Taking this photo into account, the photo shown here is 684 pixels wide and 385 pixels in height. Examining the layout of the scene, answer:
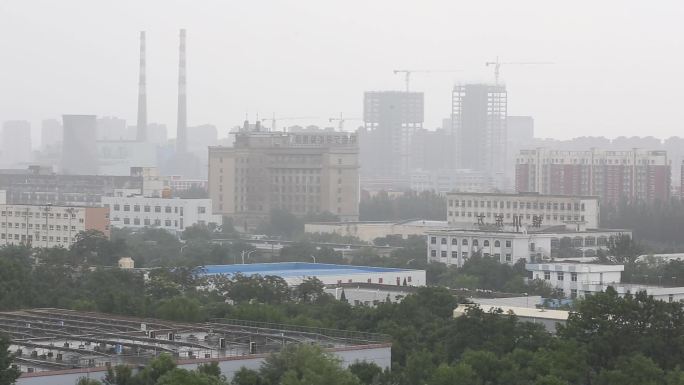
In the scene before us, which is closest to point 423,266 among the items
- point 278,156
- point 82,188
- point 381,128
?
point 278,156

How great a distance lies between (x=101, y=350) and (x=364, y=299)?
33.9 feet

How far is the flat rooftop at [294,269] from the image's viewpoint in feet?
98.3

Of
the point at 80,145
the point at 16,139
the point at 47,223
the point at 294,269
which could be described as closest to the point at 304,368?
the point at 294,269

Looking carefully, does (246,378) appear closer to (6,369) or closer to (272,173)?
(6,369)

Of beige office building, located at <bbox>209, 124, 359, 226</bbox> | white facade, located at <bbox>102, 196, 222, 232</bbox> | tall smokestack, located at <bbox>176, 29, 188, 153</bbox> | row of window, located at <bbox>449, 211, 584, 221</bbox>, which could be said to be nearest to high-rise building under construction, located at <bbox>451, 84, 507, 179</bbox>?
tall smokestack, located at <bbox>176, 29, 188, 153</bbox>

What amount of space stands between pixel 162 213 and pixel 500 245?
688 inches

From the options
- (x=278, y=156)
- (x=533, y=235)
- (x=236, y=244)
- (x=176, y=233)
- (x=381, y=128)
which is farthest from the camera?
(x=381, y=128)

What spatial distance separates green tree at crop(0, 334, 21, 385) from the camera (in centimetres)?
1397

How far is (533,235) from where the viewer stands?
35.5 meters

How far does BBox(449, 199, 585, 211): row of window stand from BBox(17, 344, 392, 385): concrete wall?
26.3m

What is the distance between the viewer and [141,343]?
16.6 metres

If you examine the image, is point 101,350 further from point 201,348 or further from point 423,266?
point 423,266

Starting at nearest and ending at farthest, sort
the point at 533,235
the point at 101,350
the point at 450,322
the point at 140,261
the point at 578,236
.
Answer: the point at 101,350 → the point at 450,322 → the point at 140,261 → the point at 533,235 → the point at 578,236

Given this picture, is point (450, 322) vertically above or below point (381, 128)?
below
